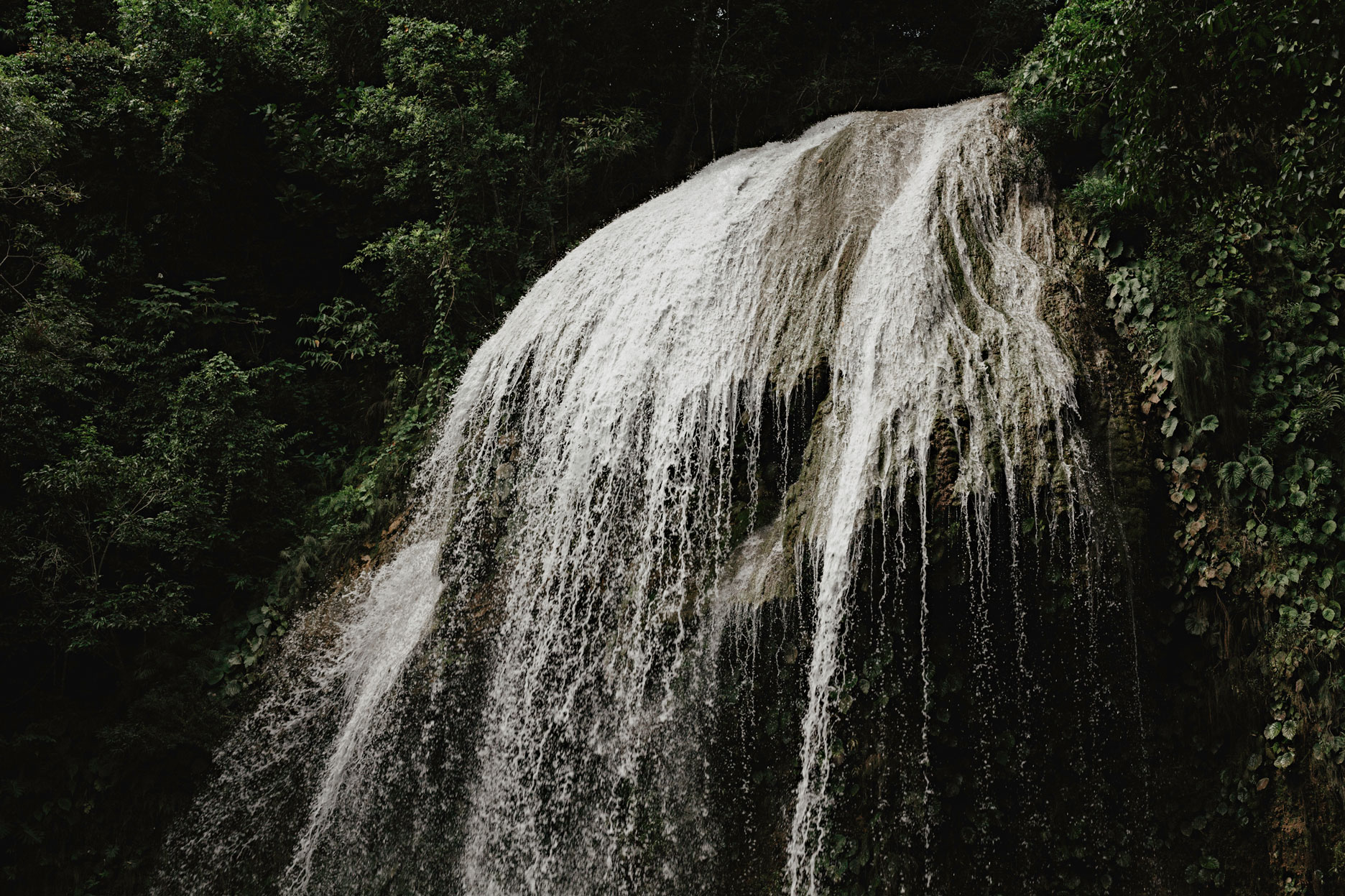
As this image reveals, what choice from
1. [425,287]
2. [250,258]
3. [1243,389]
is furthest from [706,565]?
[250,258]

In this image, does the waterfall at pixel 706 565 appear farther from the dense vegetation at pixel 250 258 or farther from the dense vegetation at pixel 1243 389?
the dense vegetation at pixel 250 258

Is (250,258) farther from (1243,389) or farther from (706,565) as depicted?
(1243,389)

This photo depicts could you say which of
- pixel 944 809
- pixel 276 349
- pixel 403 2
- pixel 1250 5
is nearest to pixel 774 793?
pixel 944 809

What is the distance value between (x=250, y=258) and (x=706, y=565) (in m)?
7.30

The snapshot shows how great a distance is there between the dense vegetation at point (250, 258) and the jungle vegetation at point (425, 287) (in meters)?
0.04

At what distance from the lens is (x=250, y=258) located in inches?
359

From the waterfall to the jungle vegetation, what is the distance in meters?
0.67

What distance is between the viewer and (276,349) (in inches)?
350

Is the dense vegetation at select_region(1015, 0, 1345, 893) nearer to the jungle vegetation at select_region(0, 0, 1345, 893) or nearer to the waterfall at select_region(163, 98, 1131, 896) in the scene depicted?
the jungle vegetation at select_region(0, 0, 1345, 893)

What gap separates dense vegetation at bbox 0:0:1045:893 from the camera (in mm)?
6387

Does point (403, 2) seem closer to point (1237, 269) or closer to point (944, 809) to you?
point (1237, 269)

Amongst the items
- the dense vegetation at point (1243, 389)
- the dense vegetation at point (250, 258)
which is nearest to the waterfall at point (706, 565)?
the dense vegetation at point (1243, 389)

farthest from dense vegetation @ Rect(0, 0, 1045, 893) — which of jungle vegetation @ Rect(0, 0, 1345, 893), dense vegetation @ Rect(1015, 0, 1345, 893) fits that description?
dense vegetation @ Rect(1015, 0, 1345, 893)

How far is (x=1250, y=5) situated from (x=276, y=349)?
9149 millimetres
